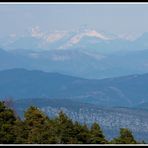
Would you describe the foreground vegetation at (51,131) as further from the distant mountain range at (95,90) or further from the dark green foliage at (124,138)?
the distant mountain range at (95,90)

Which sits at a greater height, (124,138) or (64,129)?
(64,129)

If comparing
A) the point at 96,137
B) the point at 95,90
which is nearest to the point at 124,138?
the point at 96,137

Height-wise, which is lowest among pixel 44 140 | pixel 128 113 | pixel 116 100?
pixel 44 140

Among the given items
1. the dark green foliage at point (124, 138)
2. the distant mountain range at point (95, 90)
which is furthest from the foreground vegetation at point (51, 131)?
the distant mountain range at point (95, 90)

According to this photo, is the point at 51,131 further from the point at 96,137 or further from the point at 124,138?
the point at 124,138

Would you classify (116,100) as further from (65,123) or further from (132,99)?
(65,123)

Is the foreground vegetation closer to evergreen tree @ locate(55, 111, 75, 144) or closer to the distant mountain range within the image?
evergreen tree @ locate(55, 111, 75, 144)

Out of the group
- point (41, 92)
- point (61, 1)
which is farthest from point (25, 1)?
point (41, 92)

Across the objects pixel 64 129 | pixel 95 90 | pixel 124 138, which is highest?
pixel 95 90

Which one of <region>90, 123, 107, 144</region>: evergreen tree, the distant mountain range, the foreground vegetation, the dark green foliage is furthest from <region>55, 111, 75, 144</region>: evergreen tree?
the distant mountain range
